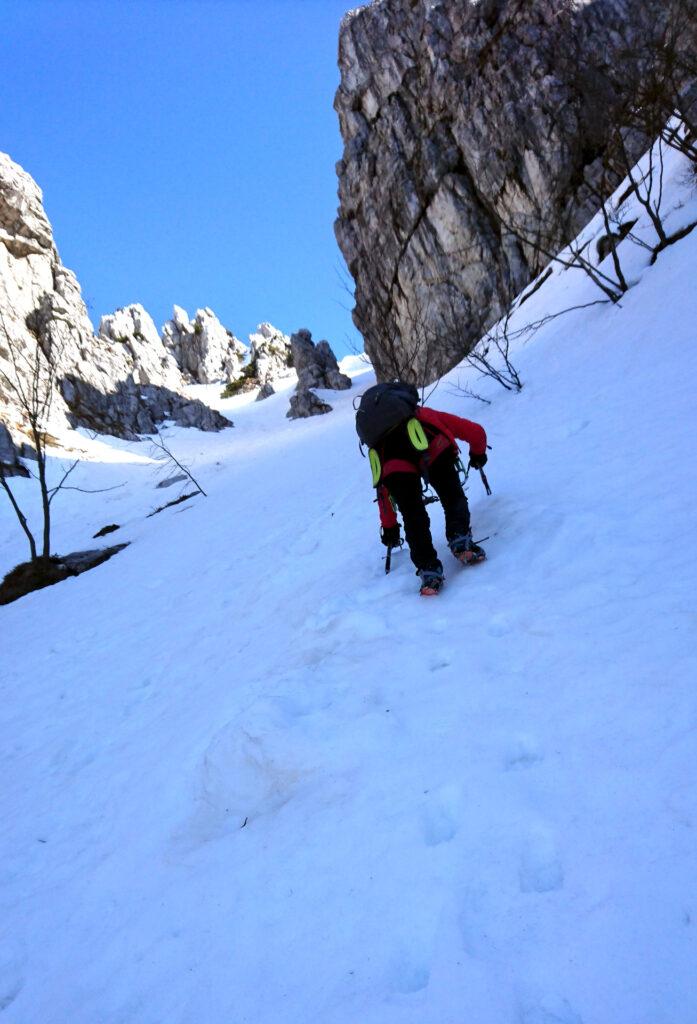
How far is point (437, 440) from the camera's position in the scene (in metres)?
4.59

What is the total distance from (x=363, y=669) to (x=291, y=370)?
286 ft

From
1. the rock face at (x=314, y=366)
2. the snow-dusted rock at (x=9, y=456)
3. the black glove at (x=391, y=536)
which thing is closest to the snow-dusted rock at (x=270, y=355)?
the rock face at (x=314, y=366)

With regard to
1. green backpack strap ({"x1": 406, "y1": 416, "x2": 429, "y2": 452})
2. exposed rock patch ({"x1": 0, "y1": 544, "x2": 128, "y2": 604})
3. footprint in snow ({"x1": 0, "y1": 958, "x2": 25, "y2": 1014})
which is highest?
green backpack strap ({"x1": 406, "y1": 416, "x2": 429, "y2": 452})

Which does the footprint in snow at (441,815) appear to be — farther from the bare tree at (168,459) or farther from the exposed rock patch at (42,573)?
the bare tree at (168,459)

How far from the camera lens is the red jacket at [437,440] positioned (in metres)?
4.54

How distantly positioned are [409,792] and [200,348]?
9682 centimetres

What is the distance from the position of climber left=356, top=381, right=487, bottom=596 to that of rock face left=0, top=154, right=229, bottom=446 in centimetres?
4014

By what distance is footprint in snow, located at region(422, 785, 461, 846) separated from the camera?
2.16m

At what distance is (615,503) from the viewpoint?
14.1ft

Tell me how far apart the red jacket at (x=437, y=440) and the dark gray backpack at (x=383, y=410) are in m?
0.16

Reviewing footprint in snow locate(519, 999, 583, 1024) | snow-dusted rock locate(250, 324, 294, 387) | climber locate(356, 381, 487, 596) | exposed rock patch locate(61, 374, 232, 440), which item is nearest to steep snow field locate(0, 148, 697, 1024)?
footprint in snow locate(519, 999, 583, 1024)

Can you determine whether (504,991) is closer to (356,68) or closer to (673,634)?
(673,634)

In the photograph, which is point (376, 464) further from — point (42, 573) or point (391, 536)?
point (42, 573)

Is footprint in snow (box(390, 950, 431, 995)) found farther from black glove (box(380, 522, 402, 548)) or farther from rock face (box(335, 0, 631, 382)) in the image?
rock face (box(335, 0, 631, 382))
